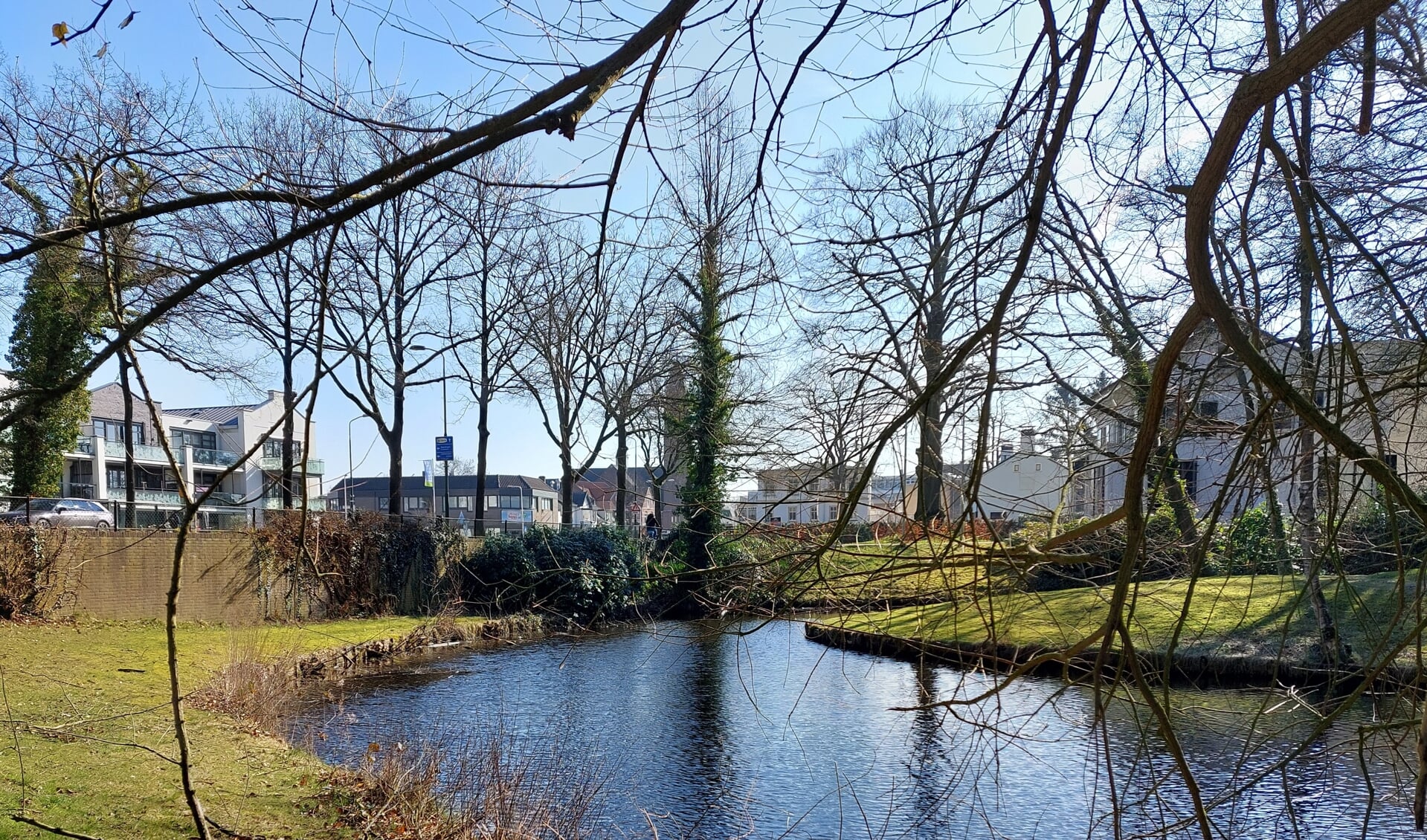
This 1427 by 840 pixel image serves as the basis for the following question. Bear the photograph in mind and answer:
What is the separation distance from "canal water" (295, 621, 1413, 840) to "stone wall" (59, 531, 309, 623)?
14.1ft

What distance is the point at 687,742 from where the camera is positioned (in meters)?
10.1

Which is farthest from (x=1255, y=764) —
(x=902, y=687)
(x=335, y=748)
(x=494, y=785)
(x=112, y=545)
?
(x=112, y=545)

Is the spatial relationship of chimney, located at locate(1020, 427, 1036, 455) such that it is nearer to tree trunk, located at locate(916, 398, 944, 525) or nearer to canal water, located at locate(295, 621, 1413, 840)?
tree trunk, located at locate(916, 398, 944, 525)

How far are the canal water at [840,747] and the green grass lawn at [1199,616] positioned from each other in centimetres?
49

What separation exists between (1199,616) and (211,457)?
4827 cm

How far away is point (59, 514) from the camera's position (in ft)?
70.0

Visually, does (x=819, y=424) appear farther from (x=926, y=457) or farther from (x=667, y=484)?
(x=667, y=484)

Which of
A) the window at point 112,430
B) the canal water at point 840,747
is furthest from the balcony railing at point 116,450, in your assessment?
the canal water at point 840,747

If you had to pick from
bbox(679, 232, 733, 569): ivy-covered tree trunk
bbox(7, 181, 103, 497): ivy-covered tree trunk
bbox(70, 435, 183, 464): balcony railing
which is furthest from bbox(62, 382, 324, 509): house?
bbox(679, 232, 733, 569): ivy-covered tree trunk

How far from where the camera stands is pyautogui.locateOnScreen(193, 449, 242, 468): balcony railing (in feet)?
153

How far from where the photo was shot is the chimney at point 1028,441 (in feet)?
12.4

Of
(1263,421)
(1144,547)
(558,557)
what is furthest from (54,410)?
(1263,421)

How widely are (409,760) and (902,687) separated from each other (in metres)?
5.49

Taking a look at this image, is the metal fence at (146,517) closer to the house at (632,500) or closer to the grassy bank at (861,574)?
the house at (632,500)
